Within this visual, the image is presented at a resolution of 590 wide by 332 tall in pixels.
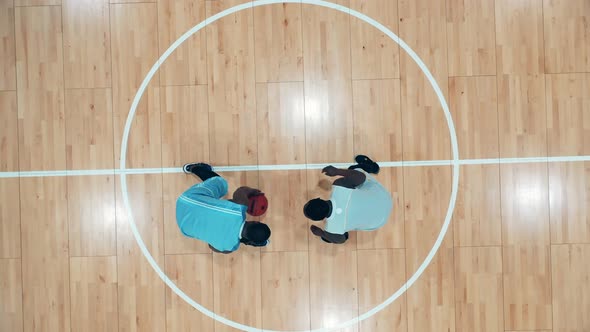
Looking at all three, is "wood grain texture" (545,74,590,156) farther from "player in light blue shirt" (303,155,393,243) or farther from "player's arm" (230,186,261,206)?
"player's arm" (230,186,261,206)

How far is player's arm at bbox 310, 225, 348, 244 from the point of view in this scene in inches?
173

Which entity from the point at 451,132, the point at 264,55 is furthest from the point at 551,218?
the point at 264,55

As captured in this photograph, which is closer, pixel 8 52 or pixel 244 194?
pixel 244 194

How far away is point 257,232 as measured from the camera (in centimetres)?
367

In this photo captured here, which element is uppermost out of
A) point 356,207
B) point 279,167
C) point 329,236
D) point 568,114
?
point 568,114

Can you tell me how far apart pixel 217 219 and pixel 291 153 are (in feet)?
4.33

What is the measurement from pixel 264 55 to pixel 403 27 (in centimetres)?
167

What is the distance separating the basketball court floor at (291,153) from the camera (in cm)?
484

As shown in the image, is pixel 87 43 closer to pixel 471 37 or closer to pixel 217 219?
pixel 217 219

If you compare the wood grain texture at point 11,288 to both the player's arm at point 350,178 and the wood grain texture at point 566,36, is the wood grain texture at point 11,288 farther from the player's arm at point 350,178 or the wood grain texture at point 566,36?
the wood grain texture at point 566,36

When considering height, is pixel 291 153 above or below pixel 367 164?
above

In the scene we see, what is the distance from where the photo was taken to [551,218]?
4.91 metres

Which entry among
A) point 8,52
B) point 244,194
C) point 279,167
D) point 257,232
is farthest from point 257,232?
point 8,52

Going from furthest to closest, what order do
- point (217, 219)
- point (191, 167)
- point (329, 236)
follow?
point (191, 167), point (329, 236), point (217, 219)
